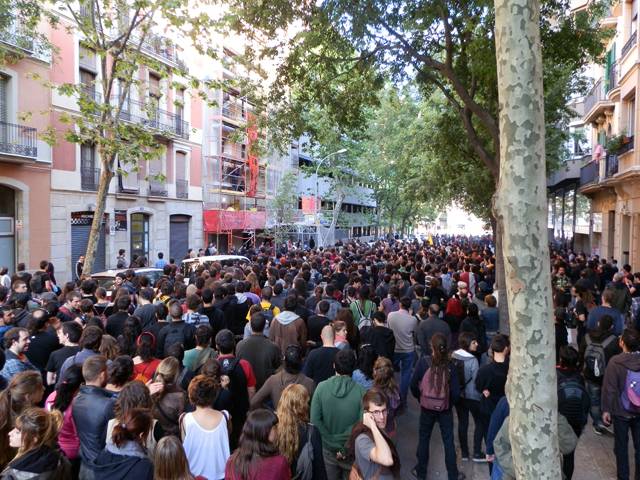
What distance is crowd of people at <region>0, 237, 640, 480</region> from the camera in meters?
3.17

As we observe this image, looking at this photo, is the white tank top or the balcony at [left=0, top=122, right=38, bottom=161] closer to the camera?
the white tank top

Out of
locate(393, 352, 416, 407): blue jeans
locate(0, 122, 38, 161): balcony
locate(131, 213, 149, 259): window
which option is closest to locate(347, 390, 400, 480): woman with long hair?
locate(393, 352, 416, 407): blue jeans

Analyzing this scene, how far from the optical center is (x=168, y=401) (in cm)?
391

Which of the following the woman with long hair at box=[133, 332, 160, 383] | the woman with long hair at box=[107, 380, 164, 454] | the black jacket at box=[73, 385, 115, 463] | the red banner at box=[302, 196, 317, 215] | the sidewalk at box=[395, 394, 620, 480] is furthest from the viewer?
the red banner at box=[302, 196, 317, 215]

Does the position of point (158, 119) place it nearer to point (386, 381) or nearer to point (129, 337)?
point (129, 337)

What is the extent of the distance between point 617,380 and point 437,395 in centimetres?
183

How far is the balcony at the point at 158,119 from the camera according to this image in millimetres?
21798

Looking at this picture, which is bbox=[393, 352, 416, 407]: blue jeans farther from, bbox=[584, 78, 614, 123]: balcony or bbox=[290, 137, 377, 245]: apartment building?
bbox=[290, 137, 377, 245]: apartment building

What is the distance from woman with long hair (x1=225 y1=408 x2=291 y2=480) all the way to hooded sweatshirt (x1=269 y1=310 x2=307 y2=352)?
3.19 m

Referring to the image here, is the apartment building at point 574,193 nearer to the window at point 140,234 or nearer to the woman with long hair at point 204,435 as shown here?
the window at point 140,234

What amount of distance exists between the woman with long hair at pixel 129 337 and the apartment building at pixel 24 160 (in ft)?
43.4

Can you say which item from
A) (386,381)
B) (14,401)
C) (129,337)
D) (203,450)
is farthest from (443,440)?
(14,401)

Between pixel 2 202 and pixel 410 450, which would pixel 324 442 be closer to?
pixel 410 450

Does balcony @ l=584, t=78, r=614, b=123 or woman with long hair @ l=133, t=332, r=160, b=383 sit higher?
balcony @ l=584, t=78, r=614, b=123
